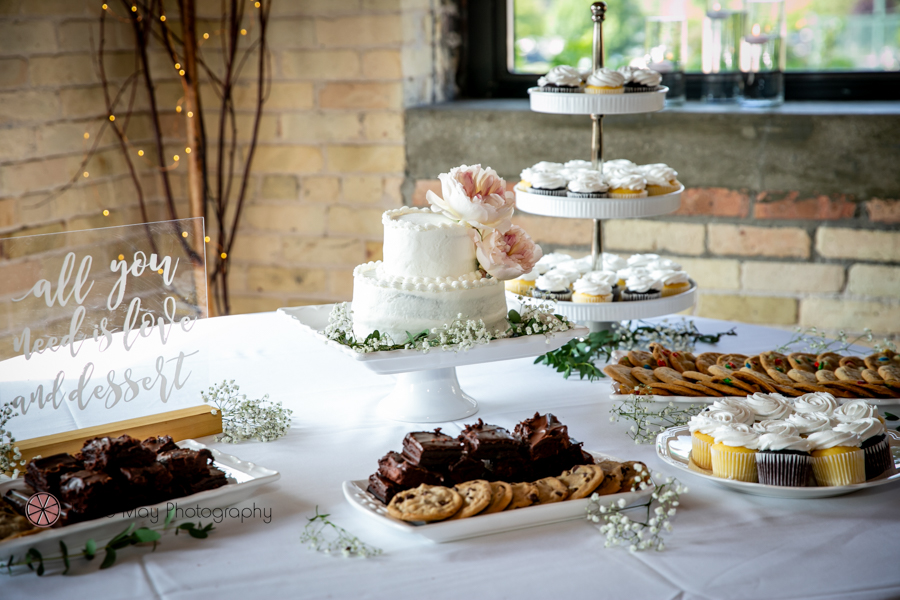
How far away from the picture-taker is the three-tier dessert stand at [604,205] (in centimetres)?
175

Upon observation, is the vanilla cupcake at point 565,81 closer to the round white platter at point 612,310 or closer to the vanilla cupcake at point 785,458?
the round white platter at point 612,310

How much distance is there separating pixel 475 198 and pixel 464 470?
46 cm

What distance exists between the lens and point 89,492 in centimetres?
105

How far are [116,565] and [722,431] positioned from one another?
0.75 metres

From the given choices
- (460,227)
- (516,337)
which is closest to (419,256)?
(460,227)

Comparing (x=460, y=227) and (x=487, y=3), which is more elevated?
(x=487, y=3)

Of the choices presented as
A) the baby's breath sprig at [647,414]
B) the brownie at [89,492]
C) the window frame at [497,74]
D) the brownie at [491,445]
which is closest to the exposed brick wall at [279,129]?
the window frame at [497,74]

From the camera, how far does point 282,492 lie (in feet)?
3.92

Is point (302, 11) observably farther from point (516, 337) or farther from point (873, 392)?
point (873, 392)

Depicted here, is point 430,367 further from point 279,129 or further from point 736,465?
point 279,129

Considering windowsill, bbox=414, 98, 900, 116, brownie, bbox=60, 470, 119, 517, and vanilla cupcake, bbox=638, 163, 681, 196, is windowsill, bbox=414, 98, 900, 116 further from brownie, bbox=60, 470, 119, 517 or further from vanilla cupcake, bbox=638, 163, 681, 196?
brownie, bbox=60, 470, 119, 517

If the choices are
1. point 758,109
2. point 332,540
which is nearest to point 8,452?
point 332,540

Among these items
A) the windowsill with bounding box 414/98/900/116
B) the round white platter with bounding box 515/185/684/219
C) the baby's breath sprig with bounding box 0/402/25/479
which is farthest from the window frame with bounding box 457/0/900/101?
the baby's breath sprig with bounding box 0/402/25/479

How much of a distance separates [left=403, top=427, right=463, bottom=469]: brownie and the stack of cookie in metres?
0.43
